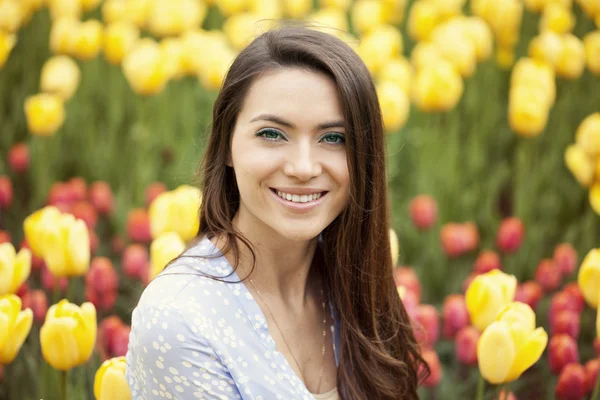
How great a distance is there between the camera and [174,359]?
1977mm

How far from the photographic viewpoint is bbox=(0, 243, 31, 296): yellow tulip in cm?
237

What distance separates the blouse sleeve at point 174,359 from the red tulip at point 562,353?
116 cm

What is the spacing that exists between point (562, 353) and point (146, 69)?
2.44 metres

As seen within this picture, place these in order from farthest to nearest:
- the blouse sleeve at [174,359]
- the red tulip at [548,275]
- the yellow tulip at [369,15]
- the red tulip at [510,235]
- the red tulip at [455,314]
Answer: the yellow tulip at [369,15] → the red tulip at [510,235] → the red tulip at [548,275] → the red tulip at [455,314] → the blouse sleeve at [174,359]

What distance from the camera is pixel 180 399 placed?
202 centimetres

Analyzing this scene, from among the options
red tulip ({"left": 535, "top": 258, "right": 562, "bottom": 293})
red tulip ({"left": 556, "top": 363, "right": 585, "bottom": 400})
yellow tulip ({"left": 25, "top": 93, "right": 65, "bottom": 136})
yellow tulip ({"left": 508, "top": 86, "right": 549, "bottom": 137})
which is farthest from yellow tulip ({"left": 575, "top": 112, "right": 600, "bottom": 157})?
yellow tulip ({"left": 25, "top": 93, "right": 65, "bottom": 136})

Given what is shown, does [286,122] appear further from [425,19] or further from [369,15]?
Result: [369,15]

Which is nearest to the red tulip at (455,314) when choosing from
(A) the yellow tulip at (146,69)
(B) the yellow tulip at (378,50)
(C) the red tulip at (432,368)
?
(C) the red tulip at (432,368)

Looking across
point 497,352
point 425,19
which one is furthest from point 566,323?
point 425,19

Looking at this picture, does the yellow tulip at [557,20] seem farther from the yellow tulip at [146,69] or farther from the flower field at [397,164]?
the yellow tulip at [146,69]

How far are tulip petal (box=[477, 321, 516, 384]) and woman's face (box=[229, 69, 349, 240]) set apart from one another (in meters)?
0.51

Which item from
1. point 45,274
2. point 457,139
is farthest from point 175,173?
point 457,139

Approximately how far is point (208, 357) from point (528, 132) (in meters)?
2.48

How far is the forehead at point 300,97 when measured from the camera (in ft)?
6.77
